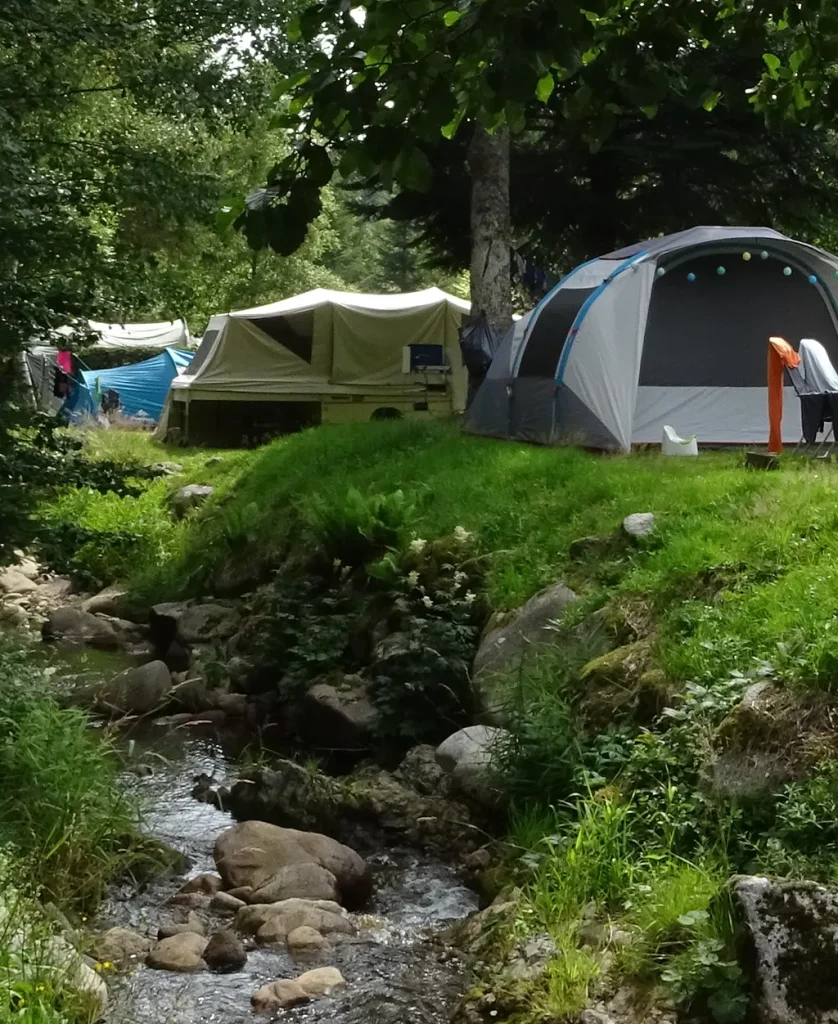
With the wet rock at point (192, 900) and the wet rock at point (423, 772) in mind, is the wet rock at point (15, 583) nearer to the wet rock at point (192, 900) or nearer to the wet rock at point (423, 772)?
Result: the wet rock at point (423, 772)

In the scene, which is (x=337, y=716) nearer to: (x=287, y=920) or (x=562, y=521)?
(x=562, y=521)

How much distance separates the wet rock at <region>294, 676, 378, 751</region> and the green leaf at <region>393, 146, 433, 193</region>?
5316 mm

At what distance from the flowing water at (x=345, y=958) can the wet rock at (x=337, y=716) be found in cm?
116

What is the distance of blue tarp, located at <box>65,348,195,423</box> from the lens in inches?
918

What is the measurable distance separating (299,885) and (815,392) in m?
5.85

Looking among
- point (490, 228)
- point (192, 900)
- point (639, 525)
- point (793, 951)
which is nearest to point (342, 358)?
point (490, 228)

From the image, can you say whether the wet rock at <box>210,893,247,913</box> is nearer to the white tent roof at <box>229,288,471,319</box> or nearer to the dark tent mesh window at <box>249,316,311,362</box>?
the white tent roof at <box>229,288,471,319</box>

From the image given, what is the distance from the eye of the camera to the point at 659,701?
17.9 ft

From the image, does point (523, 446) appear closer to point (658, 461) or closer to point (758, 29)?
point (658, 461)

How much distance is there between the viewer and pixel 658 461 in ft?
30.6

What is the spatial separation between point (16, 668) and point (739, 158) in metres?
11.1

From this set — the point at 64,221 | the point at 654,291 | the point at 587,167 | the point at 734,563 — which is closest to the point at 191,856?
the point at 734,563

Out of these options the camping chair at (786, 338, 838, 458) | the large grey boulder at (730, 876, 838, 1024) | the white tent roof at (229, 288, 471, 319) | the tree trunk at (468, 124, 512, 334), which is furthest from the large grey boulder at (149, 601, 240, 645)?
the white tent roof at (229, 288, 471, 319)

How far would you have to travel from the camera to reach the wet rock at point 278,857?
5562 mm
